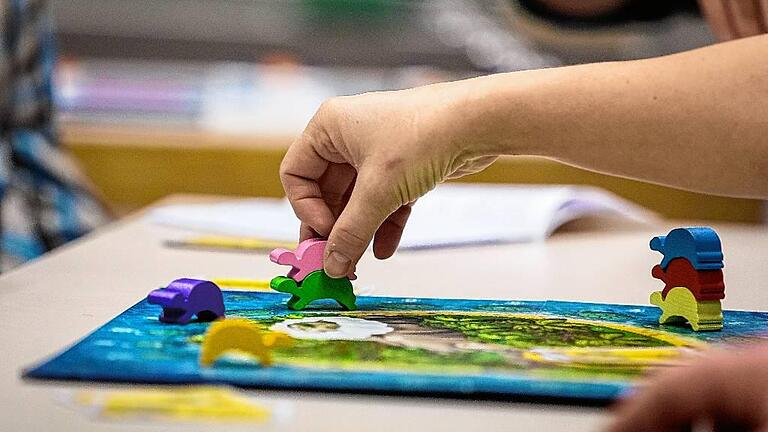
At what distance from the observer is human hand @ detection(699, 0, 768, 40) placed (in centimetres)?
97

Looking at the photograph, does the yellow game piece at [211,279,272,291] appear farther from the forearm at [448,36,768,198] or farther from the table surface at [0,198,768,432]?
the forearm at [448,36,768,198]

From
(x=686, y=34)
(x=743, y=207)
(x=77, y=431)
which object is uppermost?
(x=686, y=34)

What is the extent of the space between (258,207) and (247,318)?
2.20 feet

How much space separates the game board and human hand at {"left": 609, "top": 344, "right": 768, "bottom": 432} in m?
0.10

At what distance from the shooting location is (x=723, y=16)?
3.34 feet

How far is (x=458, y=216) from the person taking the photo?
4.05 ft

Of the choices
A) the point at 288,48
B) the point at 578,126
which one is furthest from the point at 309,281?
the point at 288,48

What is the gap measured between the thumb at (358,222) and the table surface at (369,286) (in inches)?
4.3

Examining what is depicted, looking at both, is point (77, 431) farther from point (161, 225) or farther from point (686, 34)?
point (686, 34)

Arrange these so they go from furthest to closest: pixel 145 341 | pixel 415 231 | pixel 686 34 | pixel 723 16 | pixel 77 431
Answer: pixel 686 34 → pixel 415 231 → pixel 723 16 → pixel 145 341 → pixel 77 431

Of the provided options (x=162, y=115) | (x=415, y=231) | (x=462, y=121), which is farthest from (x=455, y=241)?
(x=162, y=115)

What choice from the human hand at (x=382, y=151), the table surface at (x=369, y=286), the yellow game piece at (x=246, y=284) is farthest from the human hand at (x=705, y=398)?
the yellow game piece at (x=246, y=284)

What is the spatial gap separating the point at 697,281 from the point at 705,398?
30cm

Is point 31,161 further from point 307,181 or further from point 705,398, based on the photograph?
point 705,398
